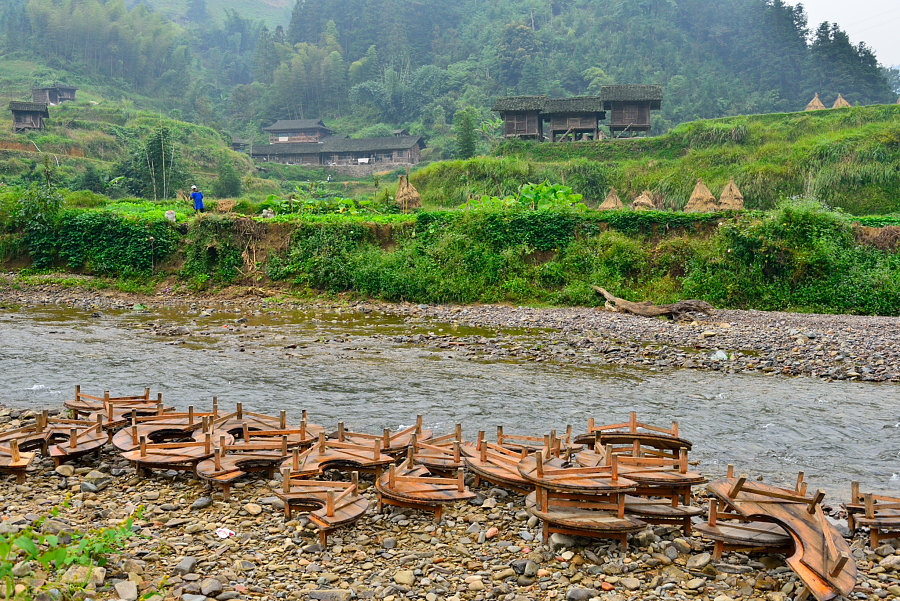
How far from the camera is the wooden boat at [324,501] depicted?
5.80 m

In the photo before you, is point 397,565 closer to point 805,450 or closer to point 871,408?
point 805,450

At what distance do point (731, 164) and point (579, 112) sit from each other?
1301 centimetres

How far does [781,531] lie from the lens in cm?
557

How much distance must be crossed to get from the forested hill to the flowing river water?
53567 millimetres

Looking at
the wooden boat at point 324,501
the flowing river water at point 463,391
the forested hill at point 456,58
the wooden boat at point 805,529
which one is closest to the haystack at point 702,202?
the flowing river water at point 463,391

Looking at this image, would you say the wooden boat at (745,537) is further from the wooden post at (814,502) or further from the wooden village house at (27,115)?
the wooden village house at (27,115)

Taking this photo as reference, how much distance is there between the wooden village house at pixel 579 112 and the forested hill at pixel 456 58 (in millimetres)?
18751

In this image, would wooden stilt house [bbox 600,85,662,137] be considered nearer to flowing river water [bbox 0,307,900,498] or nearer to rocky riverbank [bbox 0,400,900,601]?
flowing river water [bbox 0,307,900,498]

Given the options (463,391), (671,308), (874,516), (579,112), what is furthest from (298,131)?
(874,516)

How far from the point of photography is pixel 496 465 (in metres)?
6.89

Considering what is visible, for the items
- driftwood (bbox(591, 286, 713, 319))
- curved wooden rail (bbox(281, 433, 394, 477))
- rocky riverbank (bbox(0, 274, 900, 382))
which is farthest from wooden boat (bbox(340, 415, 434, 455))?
driftwood (bbox(591, 286, 713, 319))

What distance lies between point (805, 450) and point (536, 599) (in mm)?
4886

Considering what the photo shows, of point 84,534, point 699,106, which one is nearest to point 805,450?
point 84,534

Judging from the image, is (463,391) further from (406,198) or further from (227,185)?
(227,185)
